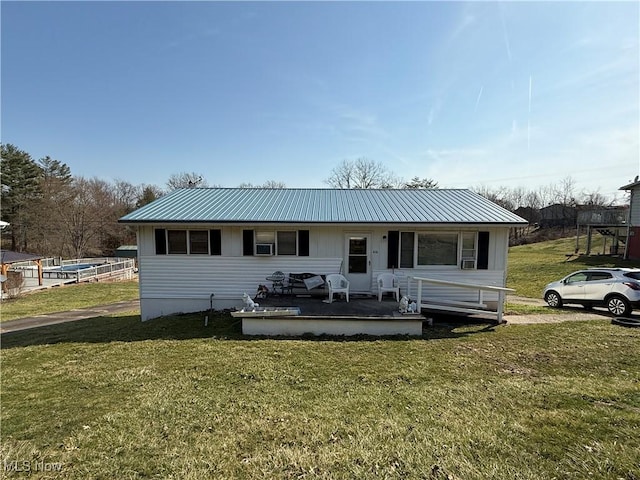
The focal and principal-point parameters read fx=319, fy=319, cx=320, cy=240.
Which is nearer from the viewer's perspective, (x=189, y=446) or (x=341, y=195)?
(x=189, y=446)

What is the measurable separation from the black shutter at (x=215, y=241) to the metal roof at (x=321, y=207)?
1.88 ft

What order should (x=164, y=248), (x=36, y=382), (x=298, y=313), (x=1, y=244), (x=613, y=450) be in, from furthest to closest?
(x=1, y=244) < (x=164, y=248) < (x=298, y=313) < (x=36, y=382) < (x=613, y=450)

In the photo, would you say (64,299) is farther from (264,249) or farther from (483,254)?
(483,254)

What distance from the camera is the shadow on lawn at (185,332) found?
780cm

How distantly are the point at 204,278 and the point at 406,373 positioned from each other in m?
7.40

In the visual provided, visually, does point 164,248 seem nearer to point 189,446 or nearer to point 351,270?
point 351,270

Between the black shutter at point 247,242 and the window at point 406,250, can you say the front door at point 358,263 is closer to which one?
the window at point 406,250

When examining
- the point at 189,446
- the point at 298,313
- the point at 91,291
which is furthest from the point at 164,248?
the point at 91,291

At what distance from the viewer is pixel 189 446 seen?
3438mm

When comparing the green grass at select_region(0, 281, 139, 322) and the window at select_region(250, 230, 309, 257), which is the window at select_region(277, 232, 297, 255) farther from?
the green grass at select_region(0, 281, 139, 322)

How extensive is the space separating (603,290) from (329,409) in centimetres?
1139

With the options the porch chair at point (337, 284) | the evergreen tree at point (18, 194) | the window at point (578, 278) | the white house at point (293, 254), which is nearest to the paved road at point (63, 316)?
the white house at point (293, 254)

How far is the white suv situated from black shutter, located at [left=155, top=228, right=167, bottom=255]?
46.6 feet

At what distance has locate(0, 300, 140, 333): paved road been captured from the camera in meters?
12.0
